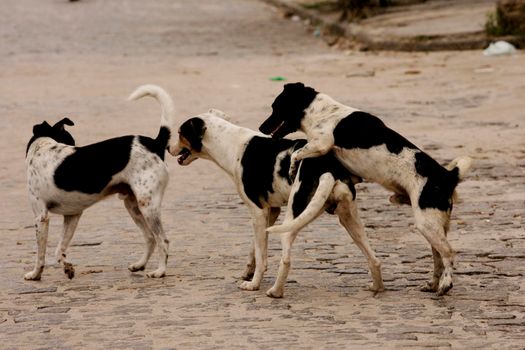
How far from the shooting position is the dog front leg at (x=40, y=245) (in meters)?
8.40

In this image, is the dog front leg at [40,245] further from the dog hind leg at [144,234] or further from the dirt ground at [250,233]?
the dog hind leg at [144,234]

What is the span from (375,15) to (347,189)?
56.1ft

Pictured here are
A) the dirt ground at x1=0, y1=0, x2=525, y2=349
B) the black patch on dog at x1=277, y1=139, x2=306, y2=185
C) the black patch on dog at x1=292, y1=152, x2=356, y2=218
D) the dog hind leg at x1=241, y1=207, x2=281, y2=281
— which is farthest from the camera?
the dog hind leg at x1=241, y1=207, x2=281, y2=281

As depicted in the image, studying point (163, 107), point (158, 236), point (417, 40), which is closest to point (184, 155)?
point (163, 107)

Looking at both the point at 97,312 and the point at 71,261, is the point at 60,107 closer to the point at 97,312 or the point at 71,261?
the point at 71,261

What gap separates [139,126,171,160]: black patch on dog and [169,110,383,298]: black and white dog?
0.24ft

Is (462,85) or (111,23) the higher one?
(462,85)

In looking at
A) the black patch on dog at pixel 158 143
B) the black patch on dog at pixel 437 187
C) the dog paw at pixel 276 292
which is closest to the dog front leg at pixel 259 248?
the dog paw at pixel 276 292

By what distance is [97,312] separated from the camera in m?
7.49

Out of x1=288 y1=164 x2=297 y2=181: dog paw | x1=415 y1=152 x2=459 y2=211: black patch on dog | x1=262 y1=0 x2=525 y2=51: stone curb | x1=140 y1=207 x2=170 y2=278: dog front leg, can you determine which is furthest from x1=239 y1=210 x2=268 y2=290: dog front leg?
x1=262 y1=0 x2=525 y2=51: stone curb

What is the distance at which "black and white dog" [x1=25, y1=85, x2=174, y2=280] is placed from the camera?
840cm

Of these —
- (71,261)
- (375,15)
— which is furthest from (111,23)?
(71,261)

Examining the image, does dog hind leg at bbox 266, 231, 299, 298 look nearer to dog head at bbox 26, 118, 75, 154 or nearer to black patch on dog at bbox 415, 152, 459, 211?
black patch on dog at bbox 415, 152, 459, 211

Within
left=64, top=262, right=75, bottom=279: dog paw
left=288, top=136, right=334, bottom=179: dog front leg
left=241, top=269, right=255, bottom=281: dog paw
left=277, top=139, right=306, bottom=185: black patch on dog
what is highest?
left=288, top=136, right=334, bottom=179: dog front leg
